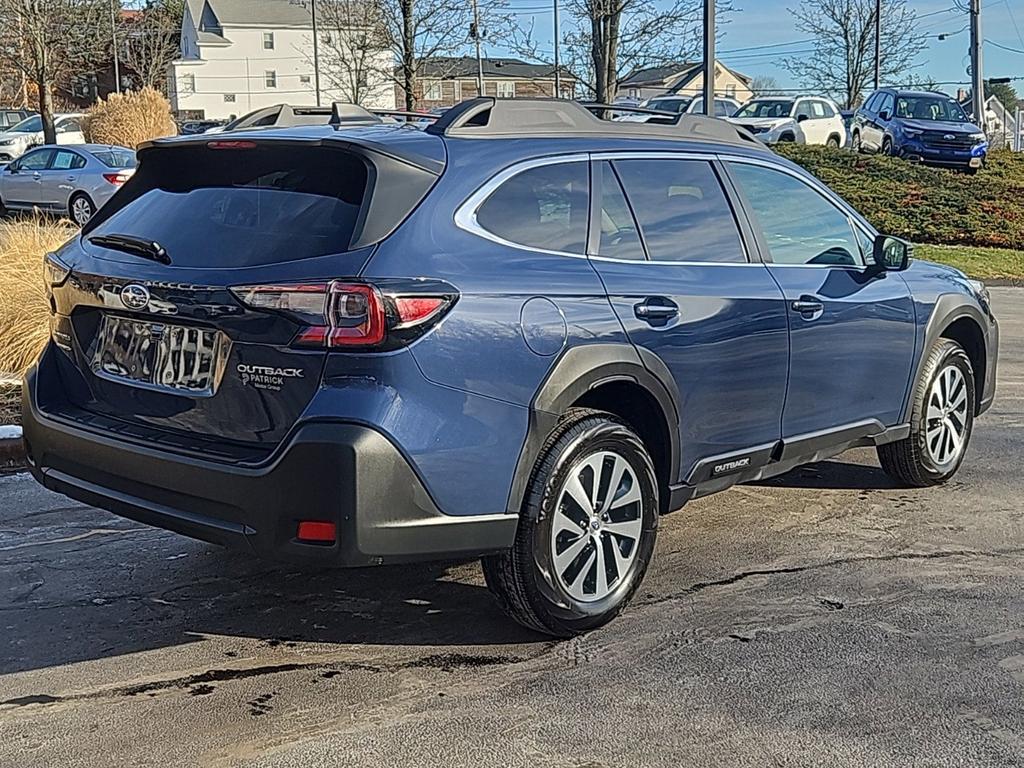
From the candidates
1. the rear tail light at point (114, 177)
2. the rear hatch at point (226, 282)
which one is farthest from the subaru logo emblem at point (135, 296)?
the rear tail light at point (114, 177)

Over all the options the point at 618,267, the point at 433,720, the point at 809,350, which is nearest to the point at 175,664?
the point at 433,720

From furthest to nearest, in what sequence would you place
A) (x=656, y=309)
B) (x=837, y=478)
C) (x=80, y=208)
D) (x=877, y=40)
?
(x=877, y=40) → (x=80, y=208) → (x=837, y=478) → (x=656, y=309)

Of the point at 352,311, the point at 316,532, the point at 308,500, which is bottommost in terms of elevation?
the point at 316,532

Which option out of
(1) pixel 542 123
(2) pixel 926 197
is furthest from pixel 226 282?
(2) pixel 926 197

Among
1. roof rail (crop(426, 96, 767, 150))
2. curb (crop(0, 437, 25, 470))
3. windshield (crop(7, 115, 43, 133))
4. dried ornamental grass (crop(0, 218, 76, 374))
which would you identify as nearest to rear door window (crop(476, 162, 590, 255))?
roof rail (crop(426, 96, 767, 150))

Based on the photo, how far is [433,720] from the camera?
12.2 ft

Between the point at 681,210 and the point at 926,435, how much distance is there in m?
2.24

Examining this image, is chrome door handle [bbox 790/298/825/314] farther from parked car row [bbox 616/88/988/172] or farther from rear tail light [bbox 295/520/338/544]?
parked car row [bbox 616/88/988/172]

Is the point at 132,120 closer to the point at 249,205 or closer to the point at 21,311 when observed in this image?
the point at 21,311

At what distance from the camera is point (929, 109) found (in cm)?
2838

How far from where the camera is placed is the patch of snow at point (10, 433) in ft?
22.0

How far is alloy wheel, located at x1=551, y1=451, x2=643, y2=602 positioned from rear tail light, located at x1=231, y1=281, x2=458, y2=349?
889 millimetres

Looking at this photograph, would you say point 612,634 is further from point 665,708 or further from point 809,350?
point 809,350

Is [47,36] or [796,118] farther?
[796,118]
